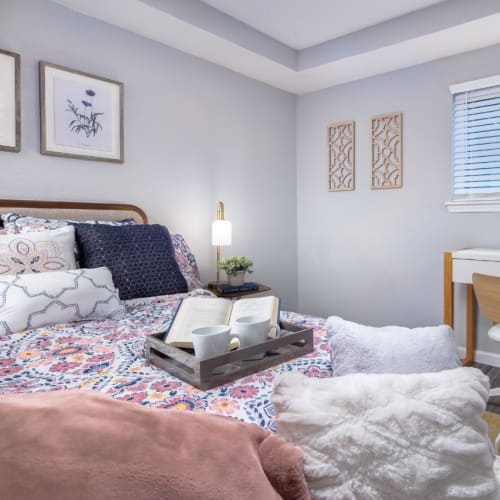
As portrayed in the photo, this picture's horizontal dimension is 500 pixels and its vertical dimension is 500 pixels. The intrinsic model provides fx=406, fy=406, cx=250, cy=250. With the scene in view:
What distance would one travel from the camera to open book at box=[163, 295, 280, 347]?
1.26 metres

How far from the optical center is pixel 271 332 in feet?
4.32

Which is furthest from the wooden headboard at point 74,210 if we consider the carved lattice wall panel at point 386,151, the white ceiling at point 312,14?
the carved lattice wall panel at point 386,151

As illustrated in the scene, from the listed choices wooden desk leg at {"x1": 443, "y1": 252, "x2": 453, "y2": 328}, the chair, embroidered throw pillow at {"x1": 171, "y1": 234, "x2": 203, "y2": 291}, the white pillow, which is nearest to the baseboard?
wooden desk leg at {"x1": 443, "y1": 252, "x2": 453, "y2": 328}

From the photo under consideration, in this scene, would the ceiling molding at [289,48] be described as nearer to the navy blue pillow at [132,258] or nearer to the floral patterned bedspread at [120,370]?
the navy blue pillow at [132,258]

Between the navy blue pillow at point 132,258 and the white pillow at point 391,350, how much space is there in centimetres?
123

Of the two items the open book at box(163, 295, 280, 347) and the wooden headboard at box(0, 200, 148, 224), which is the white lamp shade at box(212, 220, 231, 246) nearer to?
the wooden headboard at box(0, 200, 148, 224)

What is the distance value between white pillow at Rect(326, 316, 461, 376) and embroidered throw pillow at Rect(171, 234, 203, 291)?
4.68 feet

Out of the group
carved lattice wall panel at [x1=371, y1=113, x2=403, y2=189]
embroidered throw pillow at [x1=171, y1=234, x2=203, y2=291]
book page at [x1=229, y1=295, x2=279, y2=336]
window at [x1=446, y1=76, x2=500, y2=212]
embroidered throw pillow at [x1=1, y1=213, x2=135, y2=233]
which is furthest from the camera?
carved lattice wall panel at [x1=371, y1=113, x2=403, y2=189]

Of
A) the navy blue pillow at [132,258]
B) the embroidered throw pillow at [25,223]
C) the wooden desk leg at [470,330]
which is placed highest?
the embroidered throw pillow at [25,223]

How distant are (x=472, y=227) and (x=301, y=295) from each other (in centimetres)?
168

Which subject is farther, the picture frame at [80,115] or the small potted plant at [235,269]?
the small potted plant at [235,269]

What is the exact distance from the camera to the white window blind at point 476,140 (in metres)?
2.92

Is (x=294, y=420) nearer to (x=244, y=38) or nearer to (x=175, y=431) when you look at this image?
(x=175, y=431)

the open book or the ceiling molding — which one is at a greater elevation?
the ceiling molding
